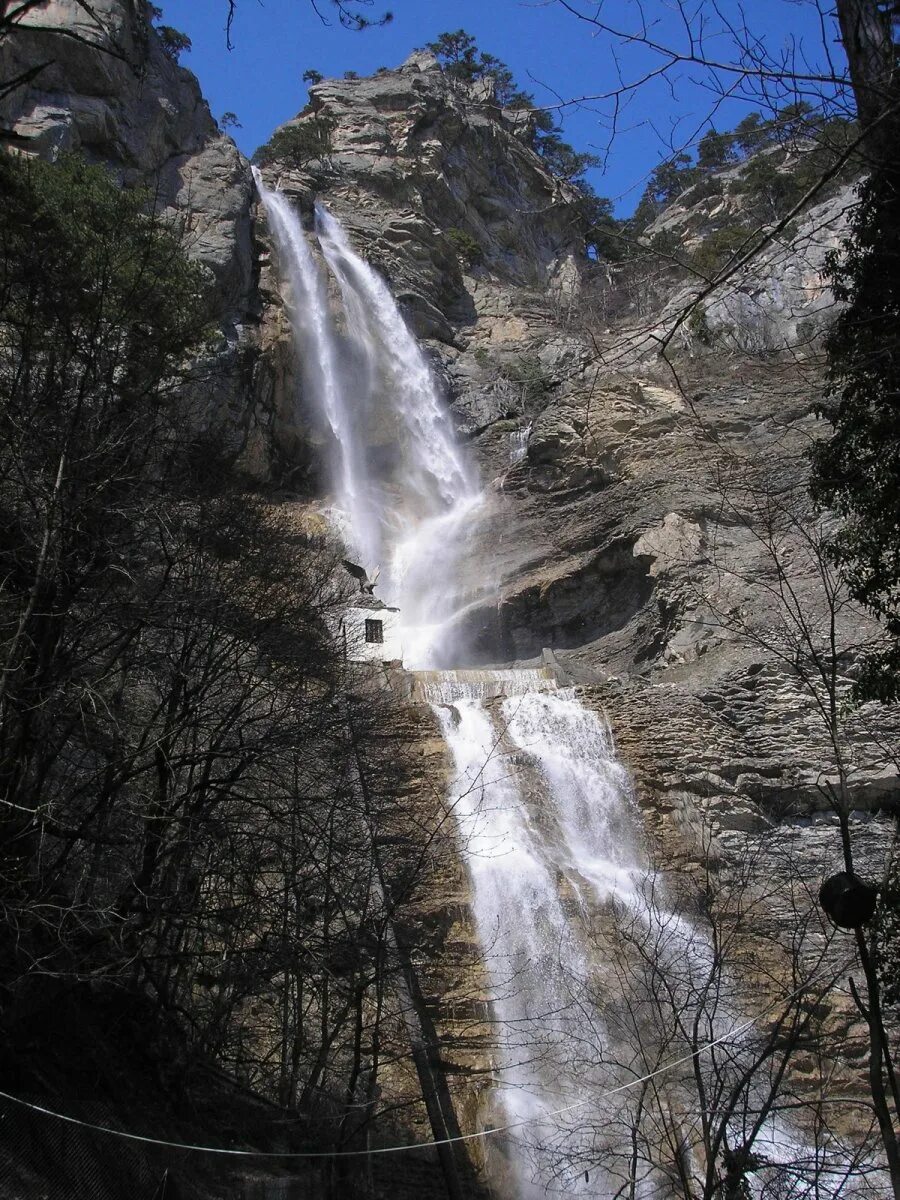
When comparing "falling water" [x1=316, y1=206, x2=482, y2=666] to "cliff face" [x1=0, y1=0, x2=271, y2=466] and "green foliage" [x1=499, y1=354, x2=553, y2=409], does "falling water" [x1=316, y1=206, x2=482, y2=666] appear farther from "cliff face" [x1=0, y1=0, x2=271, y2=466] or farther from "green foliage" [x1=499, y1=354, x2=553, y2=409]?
"cliff face" [x1=0, y1=0, x2=271, y2=466]

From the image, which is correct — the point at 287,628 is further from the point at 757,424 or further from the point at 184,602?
the point at 757,424

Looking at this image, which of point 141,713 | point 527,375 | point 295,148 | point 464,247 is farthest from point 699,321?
point 464,247

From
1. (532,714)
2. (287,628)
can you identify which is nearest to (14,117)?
(532,714)

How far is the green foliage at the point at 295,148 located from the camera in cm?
3681

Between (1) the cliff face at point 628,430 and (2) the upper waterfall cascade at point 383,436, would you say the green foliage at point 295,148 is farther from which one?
(2) the upper waterfall cascade at point 383,436

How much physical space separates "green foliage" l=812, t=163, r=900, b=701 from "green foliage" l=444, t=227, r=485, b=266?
3510 centimetres

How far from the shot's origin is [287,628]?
9.27 meters

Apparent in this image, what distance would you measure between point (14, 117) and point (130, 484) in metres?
21.1

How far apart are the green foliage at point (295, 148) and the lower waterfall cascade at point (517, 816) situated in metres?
3.98

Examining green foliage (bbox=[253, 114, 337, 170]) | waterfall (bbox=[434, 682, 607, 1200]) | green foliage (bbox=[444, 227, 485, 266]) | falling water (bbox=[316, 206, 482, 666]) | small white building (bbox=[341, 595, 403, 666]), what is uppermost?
green foliage (bbox=[253, 114, 337, 170])

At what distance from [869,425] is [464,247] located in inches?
1431

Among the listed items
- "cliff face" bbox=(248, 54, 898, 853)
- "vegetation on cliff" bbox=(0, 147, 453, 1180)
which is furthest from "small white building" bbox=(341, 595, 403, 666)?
"vegetation on cliff" bbox=(0, 147, 453, 1180)

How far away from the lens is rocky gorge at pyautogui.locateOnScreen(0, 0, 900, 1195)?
455 inches

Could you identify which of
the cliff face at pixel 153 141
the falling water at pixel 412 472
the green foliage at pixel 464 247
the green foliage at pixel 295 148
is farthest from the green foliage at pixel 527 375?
the green foliage at pixel 295 148
